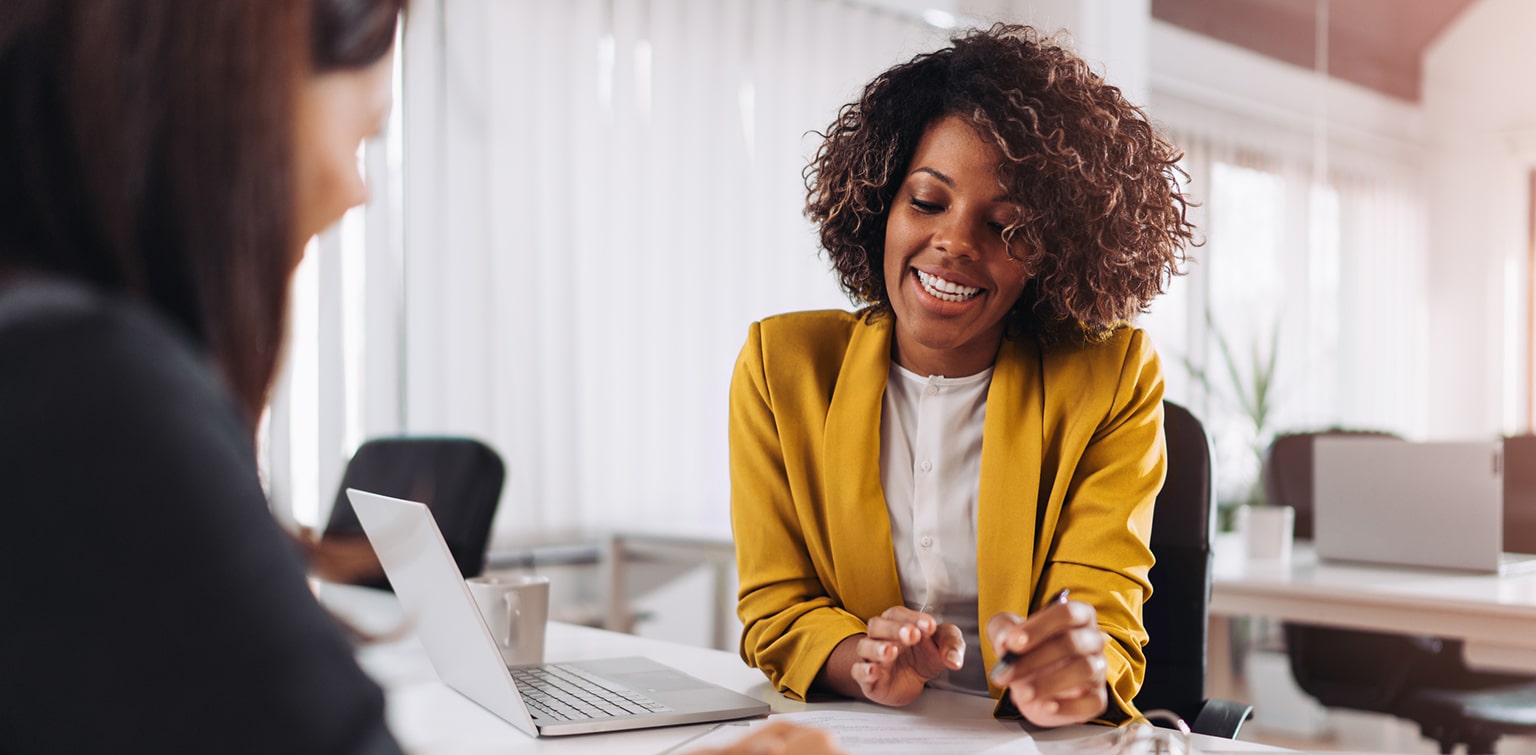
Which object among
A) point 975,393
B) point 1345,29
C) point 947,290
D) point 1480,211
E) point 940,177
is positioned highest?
point 1345,29

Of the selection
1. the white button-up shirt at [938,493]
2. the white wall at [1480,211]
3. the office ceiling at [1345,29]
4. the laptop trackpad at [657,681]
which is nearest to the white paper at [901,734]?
the laptop trackpad at [657,681]

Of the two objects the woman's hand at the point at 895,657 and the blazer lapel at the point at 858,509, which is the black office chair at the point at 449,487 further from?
the woman's hand at the point at 895,657

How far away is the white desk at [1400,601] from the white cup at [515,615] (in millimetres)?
1195

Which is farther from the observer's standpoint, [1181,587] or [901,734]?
[1181,587]

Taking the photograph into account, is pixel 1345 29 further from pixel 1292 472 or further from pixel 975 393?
pixel 975 393

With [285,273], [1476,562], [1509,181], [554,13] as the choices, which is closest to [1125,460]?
[285,273]

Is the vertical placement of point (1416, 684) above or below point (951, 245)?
below

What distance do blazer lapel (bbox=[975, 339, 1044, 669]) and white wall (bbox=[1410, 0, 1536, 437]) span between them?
574 cm

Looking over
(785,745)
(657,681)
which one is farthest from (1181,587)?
(785,745)

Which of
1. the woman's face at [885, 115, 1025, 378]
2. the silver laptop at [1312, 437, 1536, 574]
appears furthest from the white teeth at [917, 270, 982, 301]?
the silver laptop at [1312, 437, 1536, 574]

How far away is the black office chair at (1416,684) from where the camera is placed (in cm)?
242

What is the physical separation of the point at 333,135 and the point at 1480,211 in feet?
22.8

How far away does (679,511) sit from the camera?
3.75 m

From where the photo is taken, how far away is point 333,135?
2.03 feet
